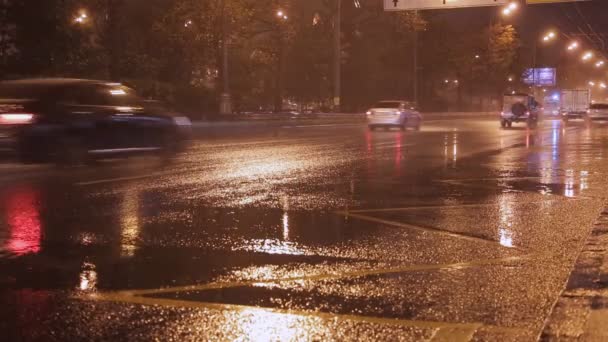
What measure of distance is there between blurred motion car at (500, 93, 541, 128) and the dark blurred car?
3119 centimetres

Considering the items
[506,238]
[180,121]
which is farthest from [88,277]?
[180,121]

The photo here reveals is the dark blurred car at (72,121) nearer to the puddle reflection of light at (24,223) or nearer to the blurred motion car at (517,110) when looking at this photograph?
the puddle reflection of light at (24,223)

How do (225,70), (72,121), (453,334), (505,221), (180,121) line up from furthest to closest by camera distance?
(225,70), (180,121), (72,121), (505,221), (453,334)

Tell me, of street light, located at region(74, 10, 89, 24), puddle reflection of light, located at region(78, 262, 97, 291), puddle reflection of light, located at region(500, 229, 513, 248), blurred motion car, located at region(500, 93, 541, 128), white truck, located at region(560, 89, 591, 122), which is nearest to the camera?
puddle reflection of light, located at region(78, 262, 97, 291)

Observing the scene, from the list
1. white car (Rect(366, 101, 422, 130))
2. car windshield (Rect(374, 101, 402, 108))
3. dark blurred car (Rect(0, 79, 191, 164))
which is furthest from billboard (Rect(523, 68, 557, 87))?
dark blurred car (Rect(0, 79, 191, 164))

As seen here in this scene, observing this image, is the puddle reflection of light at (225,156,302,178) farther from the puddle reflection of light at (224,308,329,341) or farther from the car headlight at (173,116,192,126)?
the puddle reflection of light at (224,308,329,341)

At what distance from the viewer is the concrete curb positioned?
4988 millimetres

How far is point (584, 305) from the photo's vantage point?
5676 mm

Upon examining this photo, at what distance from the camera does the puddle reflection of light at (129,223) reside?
7.81m

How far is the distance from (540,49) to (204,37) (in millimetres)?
65735

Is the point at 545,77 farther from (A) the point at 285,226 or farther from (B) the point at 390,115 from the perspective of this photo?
(A) the point at 285,226

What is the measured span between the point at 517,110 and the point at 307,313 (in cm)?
3992

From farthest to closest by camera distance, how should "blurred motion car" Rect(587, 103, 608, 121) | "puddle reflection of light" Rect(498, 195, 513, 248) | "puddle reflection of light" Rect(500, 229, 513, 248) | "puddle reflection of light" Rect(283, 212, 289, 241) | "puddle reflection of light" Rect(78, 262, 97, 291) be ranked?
"blurred motion car" Rect(587, 103, 608, 121), "puddle reflection of light" Rect(283, 212, 289, 241), "puddle reflection of light" Rect(498, 195, 513, 248), "puddle reflection of light" Rect(500, 229, 513, 248), "puddle reflection of light" Rect(78, 262, 97, 291)

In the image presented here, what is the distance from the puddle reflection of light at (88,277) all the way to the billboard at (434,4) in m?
28.6
